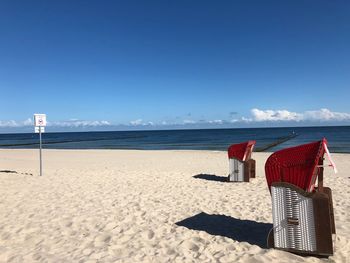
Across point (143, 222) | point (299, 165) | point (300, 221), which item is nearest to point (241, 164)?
point (143, 222)

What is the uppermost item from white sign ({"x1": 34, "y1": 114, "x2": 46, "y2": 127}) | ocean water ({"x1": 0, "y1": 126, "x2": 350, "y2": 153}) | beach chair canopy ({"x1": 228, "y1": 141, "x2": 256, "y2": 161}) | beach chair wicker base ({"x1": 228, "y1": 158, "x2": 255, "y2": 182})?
white sign ({"x1": 34, "y1": 114, "x2": 46, "y2": 127})

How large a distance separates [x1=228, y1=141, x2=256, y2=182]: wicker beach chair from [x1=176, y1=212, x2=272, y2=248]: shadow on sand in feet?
13.4

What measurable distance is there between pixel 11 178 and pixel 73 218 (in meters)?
6.24

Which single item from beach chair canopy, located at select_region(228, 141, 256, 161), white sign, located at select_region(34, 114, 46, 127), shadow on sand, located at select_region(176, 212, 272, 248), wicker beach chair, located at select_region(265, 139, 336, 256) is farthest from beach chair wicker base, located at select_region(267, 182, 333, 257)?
white sign, located at select_region(34, 114, 46, 127)

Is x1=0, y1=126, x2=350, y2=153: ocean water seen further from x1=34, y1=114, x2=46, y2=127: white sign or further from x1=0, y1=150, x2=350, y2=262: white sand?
x1=0, y1=150, x2=350, y2=262: white sand

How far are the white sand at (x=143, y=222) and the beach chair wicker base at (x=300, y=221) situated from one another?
0.50 ft

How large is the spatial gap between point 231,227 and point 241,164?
479cm

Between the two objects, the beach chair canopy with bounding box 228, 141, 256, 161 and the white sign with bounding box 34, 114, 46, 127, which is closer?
the beach chair canopy with bounding box 228, 141, 256, 161

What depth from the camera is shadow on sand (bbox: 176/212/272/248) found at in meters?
5.11

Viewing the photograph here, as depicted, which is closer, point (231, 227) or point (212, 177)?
point (231, 227)

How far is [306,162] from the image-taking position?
14.7ft

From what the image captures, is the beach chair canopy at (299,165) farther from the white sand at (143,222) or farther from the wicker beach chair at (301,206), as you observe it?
the white sand at (143,222)

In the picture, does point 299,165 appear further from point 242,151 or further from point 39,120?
point 39,120

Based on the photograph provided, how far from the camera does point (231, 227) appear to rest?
565cm
